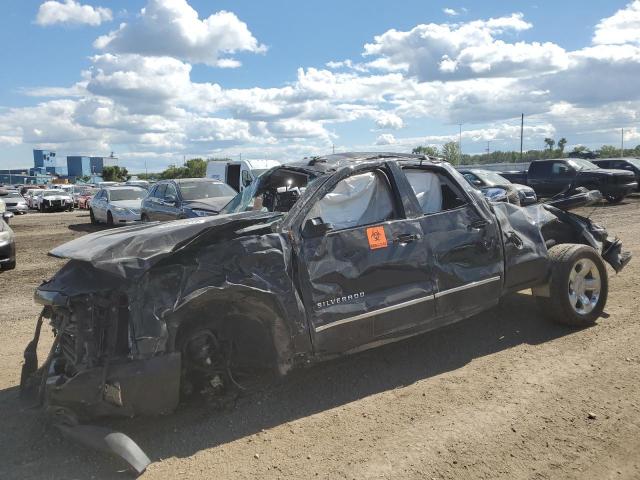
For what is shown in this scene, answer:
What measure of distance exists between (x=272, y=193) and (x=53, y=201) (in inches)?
1226

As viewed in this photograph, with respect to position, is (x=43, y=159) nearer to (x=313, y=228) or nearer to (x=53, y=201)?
Result: (x=53, y=201)

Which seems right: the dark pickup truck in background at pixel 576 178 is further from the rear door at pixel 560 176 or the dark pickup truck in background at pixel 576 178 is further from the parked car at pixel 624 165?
the parked car at pixel 624 165

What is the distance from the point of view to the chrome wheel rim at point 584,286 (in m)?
5.42

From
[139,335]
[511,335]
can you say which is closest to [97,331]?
[139,335]

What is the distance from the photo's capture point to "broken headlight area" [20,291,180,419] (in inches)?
133

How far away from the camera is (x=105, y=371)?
11.0 ft

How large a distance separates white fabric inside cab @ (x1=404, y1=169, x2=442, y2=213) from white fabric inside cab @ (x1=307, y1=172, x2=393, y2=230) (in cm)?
37

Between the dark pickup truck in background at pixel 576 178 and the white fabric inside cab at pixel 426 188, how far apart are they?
17008 mm

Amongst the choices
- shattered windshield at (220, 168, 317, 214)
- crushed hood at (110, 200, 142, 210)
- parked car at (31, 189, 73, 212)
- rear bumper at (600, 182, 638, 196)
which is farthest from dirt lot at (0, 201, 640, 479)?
parked car at (31, 189, 73, 212)

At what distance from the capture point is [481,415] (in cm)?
381

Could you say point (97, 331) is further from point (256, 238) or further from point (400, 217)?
point (400, 217)

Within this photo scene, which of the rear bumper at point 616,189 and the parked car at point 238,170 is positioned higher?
the parked car at point 238,170

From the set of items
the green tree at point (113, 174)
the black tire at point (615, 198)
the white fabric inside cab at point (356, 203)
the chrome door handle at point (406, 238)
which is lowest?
the black tire at point (615, 198)

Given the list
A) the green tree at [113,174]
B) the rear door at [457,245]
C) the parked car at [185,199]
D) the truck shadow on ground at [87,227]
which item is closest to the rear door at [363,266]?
the rear door at [457,245]
